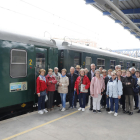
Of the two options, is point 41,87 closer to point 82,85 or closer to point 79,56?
point 82,85

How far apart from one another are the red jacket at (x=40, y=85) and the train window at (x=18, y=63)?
1.78 ft


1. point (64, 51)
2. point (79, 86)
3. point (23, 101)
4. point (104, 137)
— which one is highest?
point (64, 51)

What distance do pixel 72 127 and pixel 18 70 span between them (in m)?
2.71

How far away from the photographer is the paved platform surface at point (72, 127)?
14.5 ft

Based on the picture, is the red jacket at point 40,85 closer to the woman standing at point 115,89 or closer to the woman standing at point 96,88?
the woman standing at point 96,88

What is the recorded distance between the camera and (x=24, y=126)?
5074 millimetres

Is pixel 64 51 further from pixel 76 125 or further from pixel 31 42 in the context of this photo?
pixel 76 125

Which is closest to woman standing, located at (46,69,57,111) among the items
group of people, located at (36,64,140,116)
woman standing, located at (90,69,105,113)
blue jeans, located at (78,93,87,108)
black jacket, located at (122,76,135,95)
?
group of people, located at (36,64,140,116)

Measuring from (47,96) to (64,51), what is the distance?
107 inches

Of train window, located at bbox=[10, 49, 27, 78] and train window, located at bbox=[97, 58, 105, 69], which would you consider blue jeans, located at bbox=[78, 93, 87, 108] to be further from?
train window, located at bbox=[97, 58, 105, 69]

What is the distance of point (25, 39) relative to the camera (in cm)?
628

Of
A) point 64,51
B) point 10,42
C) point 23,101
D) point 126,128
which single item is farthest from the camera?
point 64,51

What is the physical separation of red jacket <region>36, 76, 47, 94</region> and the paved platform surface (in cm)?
97

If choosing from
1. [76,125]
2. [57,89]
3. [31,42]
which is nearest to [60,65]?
[57,89]
